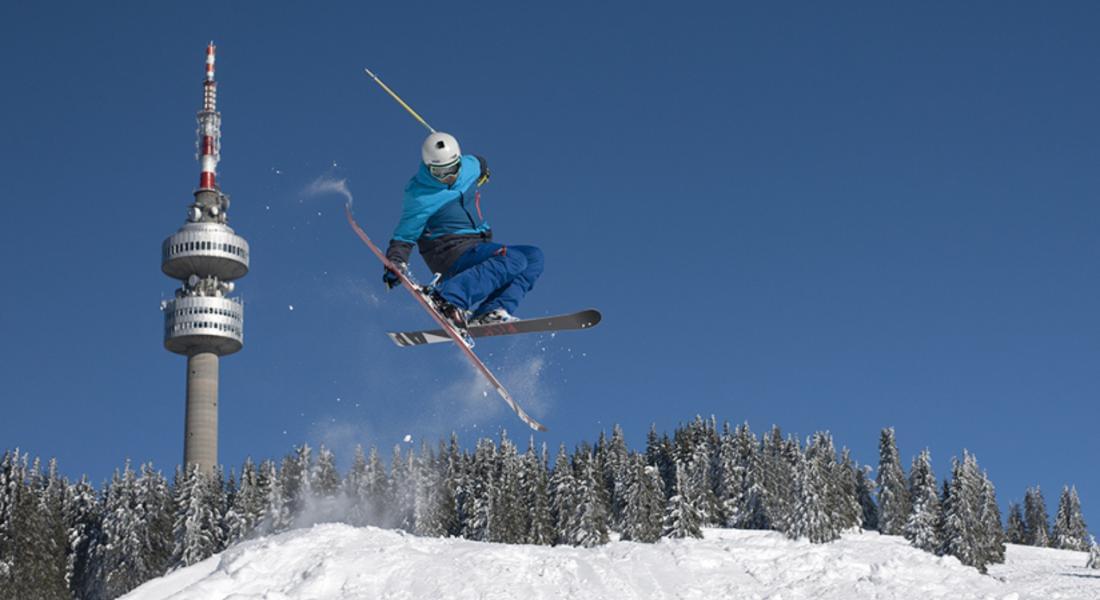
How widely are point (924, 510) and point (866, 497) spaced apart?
44157mm

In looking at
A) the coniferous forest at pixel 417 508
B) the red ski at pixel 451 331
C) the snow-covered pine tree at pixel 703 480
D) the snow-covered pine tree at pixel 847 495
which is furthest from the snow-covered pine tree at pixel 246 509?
the red ski at pixel 451 331

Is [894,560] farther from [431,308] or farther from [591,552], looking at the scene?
[431,308]

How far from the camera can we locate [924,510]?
3086 inches

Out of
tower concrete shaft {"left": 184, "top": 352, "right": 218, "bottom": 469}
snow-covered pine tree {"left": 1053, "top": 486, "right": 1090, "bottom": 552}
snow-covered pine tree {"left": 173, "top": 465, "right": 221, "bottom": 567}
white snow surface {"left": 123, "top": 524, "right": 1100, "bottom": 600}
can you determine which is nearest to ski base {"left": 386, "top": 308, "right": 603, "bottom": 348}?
white snow surface {"left": 123, "top": 524, "right": 1100, "bottom": 600}

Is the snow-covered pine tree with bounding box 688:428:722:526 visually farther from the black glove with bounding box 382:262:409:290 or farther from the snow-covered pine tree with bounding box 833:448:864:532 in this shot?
the black glove with bounding box 382:262:409:290

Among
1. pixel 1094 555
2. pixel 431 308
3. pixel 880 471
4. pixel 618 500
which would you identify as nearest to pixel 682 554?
pixel 431 308

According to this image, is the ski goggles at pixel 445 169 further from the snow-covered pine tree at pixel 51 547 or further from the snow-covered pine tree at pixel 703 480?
the snow-covered pine tree at pixel 703 480

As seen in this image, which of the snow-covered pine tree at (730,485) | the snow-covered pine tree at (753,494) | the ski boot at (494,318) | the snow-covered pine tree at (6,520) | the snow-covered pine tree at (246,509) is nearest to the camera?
the ski boot at (494,318)

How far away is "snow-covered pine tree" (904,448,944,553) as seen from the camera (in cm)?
7475

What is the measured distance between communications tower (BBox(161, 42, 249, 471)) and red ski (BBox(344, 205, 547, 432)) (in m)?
130

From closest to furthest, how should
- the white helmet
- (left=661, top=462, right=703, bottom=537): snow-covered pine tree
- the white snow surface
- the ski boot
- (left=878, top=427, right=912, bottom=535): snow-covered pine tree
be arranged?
1. the white helmet
2. the ski boot
3. the white snow surface
4. (left=661, top=462, right=703, bottom=537): snow-covered pine tree
5. (left=878, top=427, right=912, bottom=535): snow-covered pine tree

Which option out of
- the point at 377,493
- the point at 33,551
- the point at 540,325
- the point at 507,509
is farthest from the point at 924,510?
the point at 540,325

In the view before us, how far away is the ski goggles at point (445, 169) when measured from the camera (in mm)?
17734

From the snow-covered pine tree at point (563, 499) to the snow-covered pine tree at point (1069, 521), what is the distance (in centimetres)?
5854
